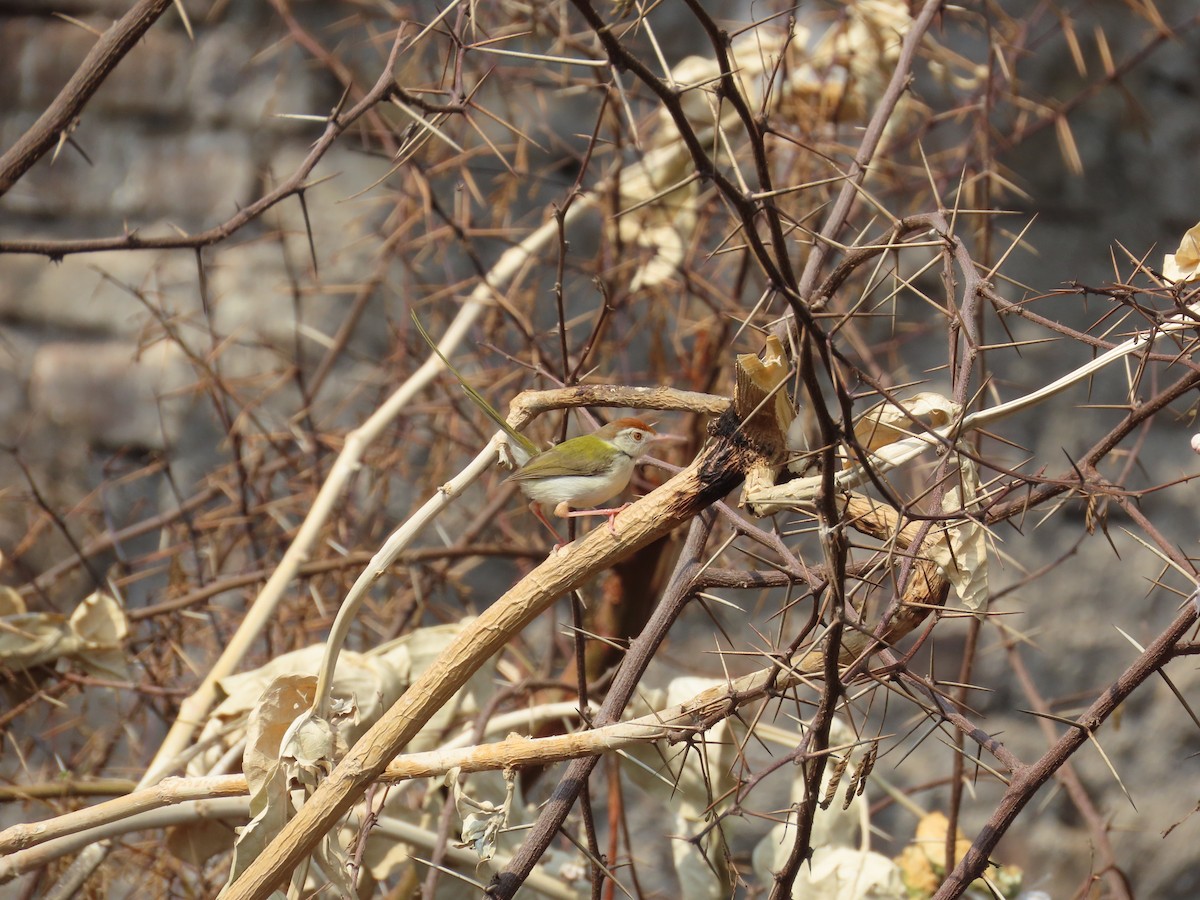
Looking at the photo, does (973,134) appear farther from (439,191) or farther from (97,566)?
(97,566)

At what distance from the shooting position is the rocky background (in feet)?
12.1

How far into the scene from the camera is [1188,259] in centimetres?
126

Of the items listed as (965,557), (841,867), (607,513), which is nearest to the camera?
(965,557)

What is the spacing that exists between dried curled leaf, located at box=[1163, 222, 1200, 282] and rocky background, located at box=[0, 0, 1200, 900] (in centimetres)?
224

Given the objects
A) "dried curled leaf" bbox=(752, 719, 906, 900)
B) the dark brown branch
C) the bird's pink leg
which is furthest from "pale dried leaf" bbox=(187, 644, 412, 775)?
the dark brown branch

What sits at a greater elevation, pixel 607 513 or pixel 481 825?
pixel 607 513

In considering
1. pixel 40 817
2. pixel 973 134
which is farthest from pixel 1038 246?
pixel 40 817

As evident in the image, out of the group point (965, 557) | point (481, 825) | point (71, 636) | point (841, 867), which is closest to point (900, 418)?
point (965, 557)

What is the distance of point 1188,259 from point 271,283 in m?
3.59

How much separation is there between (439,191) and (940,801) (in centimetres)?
281

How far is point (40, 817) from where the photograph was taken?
2781mm

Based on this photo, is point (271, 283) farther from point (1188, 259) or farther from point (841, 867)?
point (1188, 259)

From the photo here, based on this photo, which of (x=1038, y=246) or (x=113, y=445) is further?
(x=113, y=445)

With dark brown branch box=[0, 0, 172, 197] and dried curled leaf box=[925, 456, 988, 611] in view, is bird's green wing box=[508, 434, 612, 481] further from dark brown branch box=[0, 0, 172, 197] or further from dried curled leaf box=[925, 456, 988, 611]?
dark brown branch box=[0, 0, 172, 197]
